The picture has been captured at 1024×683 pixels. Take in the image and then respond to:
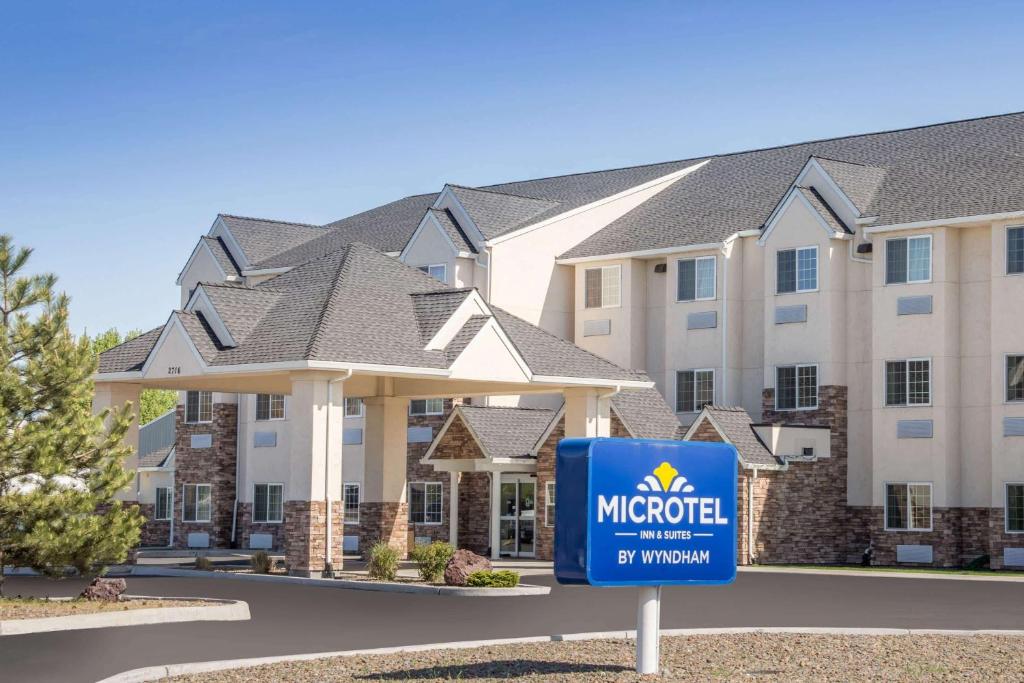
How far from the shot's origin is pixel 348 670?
14531 millimetres

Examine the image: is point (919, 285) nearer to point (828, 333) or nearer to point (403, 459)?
point (828, 333)

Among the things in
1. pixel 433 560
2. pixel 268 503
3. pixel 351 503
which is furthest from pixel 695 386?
pixel 433 560

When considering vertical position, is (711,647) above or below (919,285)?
below

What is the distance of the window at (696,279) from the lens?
44750 millimetres

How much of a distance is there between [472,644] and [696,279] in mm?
29166

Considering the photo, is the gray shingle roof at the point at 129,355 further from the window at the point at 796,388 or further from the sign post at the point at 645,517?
the sign post at the point at 645,517

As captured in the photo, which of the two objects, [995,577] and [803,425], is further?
[803,425]

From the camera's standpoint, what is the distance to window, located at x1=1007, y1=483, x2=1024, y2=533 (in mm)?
38344

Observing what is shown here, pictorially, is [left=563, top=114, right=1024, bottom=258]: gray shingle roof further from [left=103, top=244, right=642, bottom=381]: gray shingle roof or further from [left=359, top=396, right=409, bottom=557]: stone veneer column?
[left=359, top=396, right=409, bottom=557]: stone veneer column

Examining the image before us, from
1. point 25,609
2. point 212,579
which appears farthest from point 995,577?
point 25,609

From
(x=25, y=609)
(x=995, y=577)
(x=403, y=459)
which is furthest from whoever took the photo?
(x=403, y=459)

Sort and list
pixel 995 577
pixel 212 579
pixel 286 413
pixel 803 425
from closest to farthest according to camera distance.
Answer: pixel 212 579
pixel 995 577
pixel 803 425
pixel 286 413

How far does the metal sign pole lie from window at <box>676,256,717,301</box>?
3106 centimetres

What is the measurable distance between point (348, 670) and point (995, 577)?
23.7 m
